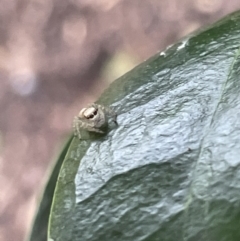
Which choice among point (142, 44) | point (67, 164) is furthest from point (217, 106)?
point (142, 44)

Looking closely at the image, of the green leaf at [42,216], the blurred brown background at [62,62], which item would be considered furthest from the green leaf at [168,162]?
the blurred brown background at [62,62]

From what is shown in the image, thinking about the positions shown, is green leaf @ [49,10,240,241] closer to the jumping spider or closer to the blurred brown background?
the jumping spider

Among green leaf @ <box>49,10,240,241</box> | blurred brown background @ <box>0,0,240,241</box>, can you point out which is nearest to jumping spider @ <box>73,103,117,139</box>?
green leaf @ <box>49,10,240,241</box>

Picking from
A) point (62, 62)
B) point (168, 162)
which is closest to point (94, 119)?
point (168, 162)

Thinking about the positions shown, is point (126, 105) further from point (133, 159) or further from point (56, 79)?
point (56, 79)

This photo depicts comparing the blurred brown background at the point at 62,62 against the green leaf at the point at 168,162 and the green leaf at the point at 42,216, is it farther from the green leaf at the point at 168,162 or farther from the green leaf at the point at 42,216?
the green leaf at the point at 168,162
